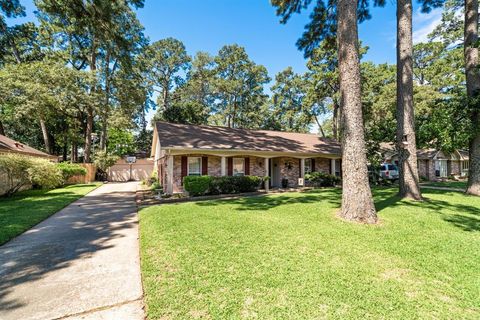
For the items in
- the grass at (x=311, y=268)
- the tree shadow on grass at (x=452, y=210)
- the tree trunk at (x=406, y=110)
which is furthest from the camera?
the tree trunk at (x=406, y=110)

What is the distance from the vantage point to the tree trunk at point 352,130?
21.3 feet

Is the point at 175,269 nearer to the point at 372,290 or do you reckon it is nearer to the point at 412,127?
the point at 372,290

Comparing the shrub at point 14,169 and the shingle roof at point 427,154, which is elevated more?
Answer: the shingle roof at point 427,154

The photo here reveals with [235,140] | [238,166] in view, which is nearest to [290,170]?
[238,166]

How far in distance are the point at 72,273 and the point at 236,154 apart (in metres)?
10.8

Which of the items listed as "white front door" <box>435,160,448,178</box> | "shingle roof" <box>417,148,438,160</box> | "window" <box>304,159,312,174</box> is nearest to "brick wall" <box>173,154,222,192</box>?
"window" <box>304,159,312,174</box>

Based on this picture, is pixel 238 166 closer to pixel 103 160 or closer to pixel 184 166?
pixel 184 166

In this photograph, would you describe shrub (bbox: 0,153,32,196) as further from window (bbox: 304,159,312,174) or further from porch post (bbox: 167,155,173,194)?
window (bbox: 304,159,312,174)

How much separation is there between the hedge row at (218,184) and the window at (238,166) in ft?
A: 5.14

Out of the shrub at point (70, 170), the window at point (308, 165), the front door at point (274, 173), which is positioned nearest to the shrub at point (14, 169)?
the shrub at point (70, 170)

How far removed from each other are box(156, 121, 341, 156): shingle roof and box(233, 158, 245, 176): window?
3.27ft

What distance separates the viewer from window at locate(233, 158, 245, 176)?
15.0m

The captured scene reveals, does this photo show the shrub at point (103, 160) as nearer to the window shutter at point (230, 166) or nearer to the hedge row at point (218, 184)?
the window shutter at point (230, 166)

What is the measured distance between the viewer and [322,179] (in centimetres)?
1662
